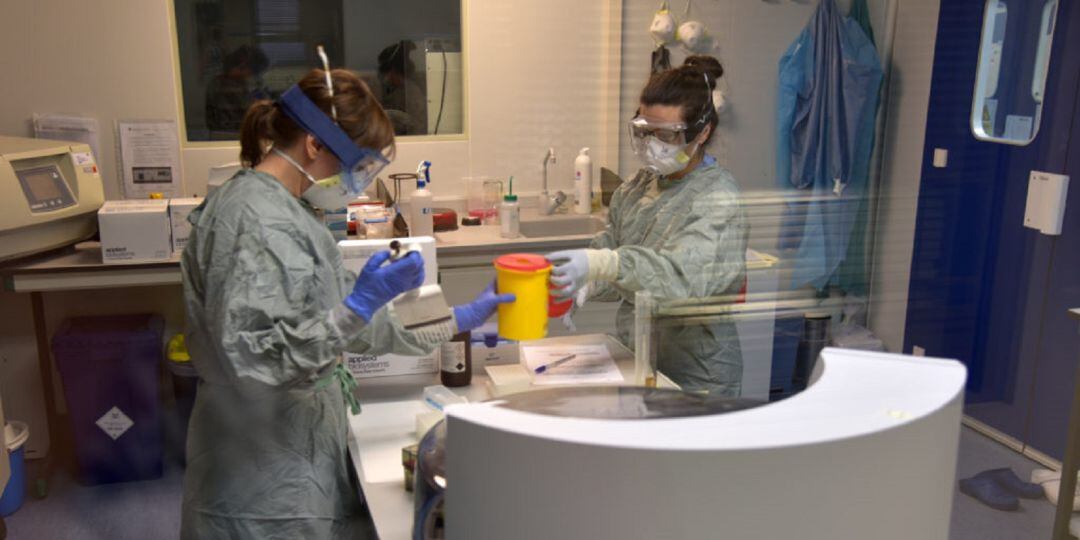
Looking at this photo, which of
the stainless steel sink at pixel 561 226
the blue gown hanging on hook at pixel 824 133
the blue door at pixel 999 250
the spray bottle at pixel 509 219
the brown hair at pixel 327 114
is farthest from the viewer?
the stainless steel sink at pixel 561 226

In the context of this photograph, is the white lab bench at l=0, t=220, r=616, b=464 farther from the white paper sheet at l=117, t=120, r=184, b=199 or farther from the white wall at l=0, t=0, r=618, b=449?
the white paper sheet at l=117, t=120, r=184, b=199

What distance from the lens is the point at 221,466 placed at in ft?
5.07

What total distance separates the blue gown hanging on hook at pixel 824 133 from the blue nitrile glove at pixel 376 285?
2062 millimetres

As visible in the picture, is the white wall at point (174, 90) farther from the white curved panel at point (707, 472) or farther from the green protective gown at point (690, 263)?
the white curved panel at point (707, 472)

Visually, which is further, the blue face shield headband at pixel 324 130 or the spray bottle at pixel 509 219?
the spray bottle at pixel 509 219

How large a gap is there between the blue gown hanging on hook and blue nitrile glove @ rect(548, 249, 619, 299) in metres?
1.58

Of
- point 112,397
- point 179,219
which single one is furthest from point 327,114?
point 112,397

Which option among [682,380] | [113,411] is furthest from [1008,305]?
[113,411]

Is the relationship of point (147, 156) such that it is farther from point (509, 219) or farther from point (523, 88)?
point (523, 88)

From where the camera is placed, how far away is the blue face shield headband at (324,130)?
153 cm

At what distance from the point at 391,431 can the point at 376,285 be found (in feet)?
1.21

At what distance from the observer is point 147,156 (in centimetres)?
320

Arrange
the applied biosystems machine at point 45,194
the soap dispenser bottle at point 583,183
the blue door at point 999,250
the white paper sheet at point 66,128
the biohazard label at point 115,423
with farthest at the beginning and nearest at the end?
the soap dispenser bottle at point 583,183 < the white paper sheet at point 66,128 < the biohazard label at point 115,423 < the blue door at point 999,250 < the applied biosystems machine at point 45,194

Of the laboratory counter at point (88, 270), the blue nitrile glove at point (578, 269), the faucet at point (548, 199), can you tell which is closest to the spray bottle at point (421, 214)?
the laboratory counter at point (88, 270)
